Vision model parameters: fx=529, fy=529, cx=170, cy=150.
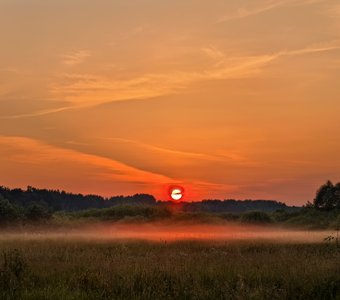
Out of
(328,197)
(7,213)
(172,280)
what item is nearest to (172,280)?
(172,280)

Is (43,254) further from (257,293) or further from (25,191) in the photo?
(25,191)

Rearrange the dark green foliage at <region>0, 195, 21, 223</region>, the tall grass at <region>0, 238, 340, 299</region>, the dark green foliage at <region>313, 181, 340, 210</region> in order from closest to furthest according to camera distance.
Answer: the tall grass at <region>0, 238, 340, 299</region> < the dark green foliage at <region>0, 195, 21, 223</region> < the dark green foliage at <region>313, 181, 340, 210</region>

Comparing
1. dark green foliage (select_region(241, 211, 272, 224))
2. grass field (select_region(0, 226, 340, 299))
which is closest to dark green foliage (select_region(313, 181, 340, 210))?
dark green foliage (select_region(241, 211, 272, 224))

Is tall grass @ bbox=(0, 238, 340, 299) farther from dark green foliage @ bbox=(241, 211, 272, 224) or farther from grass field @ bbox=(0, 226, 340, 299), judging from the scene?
dark green foliage @ bbox=(241, 211, 272, 224)

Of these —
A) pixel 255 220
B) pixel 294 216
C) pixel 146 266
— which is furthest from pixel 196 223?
pixel 146 266

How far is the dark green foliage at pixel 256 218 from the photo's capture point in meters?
69.1

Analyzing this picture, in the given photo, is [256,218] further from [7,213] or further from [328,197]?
[7,213]

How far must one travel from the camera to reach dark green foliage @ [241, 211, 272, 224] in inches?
2722

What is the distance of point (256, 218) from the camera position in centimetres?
7062

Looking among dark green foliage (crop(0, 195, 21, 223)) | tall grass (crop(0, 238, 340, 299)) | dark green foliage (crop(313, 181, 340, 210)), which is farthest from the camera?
dark green foliage (crop(313, 181, 340, 210))

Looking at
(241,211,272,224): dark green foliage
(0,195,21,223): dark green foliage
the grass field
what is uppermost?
(0,195,21,223): dark green foliage

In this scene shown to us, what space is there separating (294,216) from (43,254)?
5493cm

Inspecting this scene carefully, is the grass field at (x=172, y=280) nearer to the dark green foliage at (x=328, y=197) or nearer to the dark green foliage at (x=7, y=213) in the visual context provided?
the dark green foliage at (x=7, y=213)

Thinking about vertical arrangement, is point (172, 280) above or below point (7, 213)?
below
